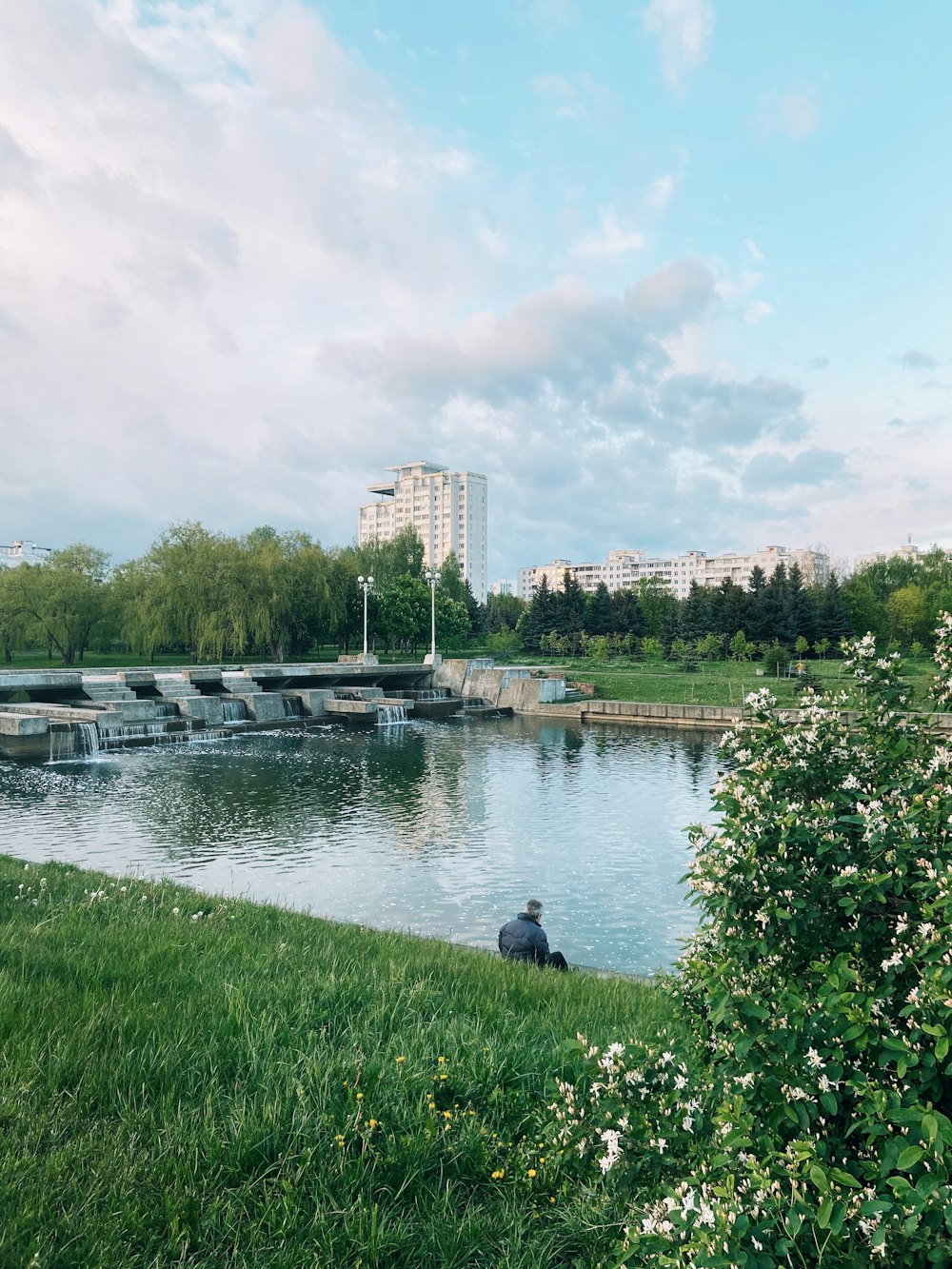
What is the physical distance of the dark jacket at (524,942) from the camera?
8.04 metres

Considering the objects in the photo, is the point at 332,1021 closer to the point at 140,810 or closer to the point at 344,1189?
the point at 344,1189

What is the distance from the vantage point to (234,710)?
1379 inches

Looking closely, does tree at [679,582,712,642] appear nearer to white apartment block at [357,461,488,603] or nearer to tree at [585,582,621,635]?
tree at [585,582,621,635]

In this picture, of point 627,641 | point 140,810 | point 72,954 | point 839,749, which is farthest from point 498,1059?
point 627,641

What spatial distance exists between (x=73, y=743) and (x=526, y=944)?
22390mm

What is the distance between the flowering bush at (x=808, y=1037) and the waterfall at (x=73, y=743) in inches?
1029

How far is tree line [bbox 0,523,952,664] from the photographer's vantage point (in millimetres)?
47438

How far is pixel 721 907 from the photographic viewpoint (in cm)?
265

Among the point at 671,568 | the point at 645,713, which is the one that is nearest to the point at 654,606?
the point at 645,713

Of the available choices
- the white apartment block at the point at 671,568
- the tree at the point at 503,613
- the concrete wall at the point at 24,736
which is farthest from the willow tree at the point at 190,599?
the white apartment block at the point at 671,568

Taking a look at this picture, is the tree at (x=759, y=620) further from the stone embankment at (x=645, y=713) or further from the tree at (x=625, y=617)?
the stone embankment at (x=645, y=713)

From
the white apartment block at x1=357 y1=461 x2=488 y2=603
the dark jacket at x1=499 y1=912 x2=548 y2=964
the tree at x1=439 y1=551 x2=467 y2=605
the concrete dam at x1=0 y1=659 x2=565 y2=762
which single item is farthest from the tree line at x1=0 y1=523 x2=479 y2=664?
the white apartment block at x1=357 y1=461 x2=488 y2=603

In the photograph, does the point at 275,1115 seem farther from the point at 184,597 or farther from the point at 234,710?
the point at 184,597

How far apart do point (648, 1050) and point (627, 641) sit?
6019 centimetres
